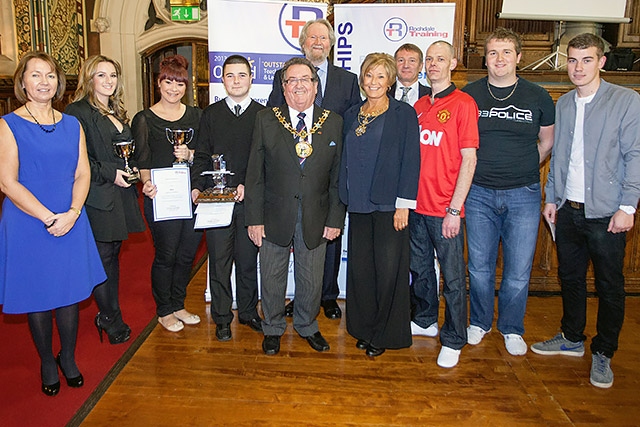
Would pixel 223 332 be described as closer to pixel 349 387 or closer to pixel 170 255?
pixel 170 255

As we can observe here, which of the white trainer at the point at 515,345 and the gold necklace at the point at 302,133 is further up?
the gold necklace at the point at 302,133

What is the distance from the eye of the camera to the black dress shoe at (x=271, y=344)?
127 inches

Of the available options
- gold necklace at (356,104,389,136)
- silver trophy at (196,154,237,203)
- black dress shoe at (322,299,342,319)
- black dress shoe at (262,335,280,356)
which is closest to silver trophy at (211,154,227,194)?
silver trophy at (196,154,237,203)

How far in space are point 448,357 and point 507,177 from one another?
3.53ft

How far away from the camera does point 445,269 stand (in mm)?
3086

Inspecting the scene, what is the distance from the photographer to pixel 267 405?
8.78ft

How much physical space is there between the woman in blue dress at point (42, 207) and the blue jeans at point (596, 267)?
8.54 feet

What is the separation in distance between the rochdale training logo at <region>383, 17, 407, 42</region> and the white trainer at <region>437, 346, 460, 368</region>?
2.27m

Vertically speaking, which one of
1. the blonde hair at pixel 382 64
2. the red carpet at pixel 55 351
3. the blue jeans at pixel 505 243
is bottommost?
the red carpet at pixel 55 351

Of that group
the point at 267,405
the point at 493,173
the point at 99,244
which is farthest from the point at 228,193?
the point at 493,173

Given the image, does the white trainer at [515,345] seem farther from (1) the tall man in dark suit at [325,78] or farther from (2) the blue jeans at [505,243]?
(1) the tall man in dark suit at [325,78]

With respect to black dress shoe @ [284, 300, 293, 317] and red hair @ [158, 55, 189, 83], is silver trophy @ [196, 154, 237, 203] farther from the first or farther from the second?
black dress shoe @ [284, 300, 293, 317]

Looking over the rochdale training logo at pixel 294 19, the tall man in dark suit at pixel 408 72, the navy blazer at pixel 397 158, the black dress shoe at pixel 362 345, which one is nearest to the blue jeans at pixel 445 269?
the navy blazer at pixel 397 158

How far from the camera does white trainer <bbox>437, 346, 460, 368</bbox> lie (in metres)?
3.08
